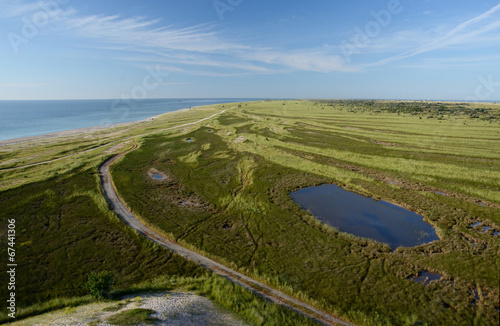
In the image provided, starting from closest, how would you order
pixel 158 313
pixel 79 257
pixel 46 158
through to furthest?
pixel 158 313, pixel 79 257, pixel 46 158

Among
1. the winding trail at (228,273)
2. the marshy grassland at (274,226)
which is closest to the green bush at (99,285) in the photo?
the marshy grassland at (274,226)

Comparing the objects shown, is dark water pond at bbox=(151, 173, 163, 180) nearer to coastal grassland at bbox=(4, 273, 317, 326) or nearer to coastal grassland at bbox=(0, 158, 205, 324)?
coastal grassland at bbox=(0, 158, 205, 324)

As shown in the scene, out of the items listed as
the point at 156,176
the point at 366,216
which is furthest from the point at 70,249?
the point at 366,216

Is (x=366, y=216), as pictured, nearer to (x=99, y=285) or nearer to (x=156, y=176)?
(x=99, y=285)

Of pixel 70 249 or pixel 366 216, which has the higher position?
pixel 366 216

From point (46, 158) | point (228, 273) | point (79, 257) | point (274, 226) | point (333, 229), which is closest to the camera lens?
point (228, 273)

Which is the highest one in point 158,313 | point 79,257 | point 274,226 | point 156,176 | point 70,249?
point 156,176

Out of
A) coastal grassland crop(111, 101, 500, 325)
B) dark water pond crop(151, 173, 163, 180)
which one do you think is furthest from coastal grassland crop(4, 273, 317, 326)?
dark water pond crop(151, 173, 163, 180)

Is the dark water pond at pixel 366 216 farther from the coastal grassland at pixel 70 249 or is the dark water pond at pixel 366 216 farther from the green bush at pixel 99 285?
the green bush at pixel 99 285
